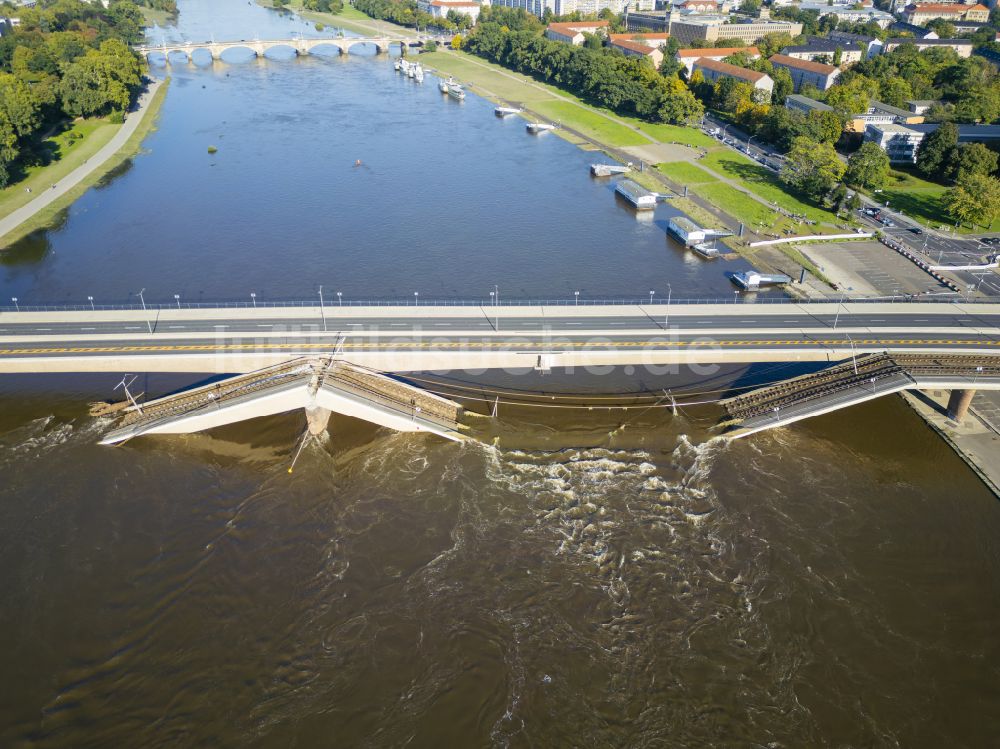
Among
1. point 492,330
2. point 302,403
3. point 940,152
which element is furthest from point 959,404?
point 940,152

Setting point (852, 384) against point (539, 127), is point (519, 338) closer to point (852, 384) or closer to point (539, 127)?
point (852, 384)

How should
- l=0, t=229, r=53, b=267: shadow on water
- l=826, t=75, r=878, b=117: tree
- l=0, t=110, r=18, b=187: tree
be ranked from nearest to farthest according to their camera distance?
l=0, t=229, r=53, b=267: shadow on water → l=0, t=110, r=18, b=187: tree → l=826, t=75, r=878, b=117: tree

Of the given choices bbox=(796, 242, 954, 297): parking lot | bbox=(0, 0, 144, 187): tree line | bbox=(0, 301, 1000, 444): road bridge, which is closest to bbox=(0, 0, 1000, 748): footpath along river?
bbox=(0, 301, 1000, 444): road bridge

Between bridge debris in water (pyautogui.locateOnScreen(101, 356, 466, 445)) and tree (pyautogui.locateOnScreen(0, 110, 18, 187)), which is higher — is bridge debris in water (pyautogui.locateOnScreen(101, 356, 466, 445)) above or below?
below

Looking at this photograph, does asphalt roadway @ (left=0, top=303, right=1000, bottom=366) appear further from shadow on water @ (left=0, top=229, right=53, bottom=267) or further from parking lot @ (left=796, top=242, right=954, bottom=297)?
shadow on water @ (left=0, top=229, right=53, bottom=267)

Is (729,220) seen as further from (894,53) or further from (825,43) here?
(825,43)

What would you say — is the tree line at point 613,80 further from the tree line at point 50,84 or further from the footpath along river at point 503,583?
the tree line at point 50,84
